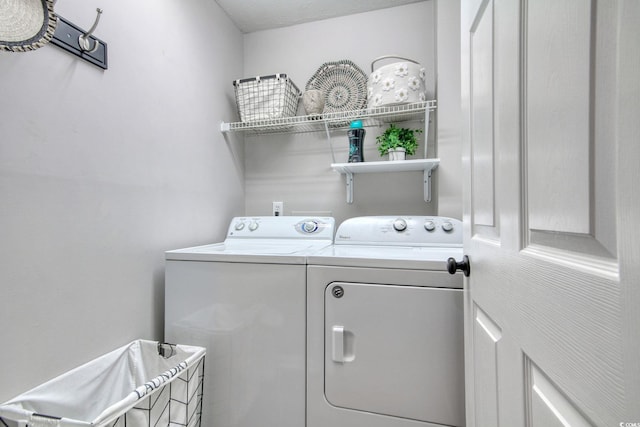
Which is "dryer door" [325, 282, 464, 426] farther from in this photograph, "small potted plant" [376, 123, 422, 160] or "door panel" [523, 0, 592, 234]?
"small potted plant" [376, 123, 422, 160]

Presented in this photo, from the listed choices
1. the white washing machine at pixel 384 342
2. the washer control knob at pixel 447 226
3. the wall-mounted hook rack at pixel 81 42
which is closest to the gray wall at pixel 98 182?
the wall-mounted hook rack at pixel 81 42

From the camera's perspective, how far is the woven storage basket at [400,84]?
157 centimetres

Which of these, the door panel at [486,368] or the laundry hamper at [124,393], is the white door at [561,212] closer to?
the door panel at [486,368]

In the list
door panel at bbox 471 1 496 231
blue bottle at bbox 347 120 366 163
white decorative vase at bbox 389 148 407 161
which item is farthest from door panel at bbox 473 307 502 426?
blue bottle at bbox 347 120 366 163

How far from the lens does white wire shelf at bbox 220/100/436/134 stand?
5.35ft

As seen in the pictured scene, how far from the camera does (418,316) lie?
40.1 inches

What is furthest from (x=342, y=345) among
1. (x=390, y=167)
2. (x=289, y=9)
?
(x=289, y=9)

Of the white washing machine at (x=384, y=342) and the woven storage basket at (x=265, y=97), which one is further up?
the woven storage basket at (x=265, y=97)

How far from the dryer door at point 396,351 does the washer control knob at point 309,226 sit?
0.61 meters

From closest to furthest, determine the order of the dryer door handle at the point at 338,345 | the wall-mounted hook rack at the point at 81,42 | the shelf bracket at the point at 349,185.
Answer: the wall-mounted hook rack at the point at 81,42, the dryer door handle at the point at 338,345, the shelf bracket at the point at 349,185

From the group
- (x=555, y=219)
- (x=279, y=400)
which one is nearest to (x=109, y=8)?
(x=555, y=219)

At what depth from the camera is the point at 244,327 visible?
3.92 ft

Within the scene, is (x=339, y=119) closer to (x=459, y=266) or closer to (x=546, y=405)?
(x=459, y=266)

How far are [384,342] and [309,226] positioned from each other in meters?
0.82
